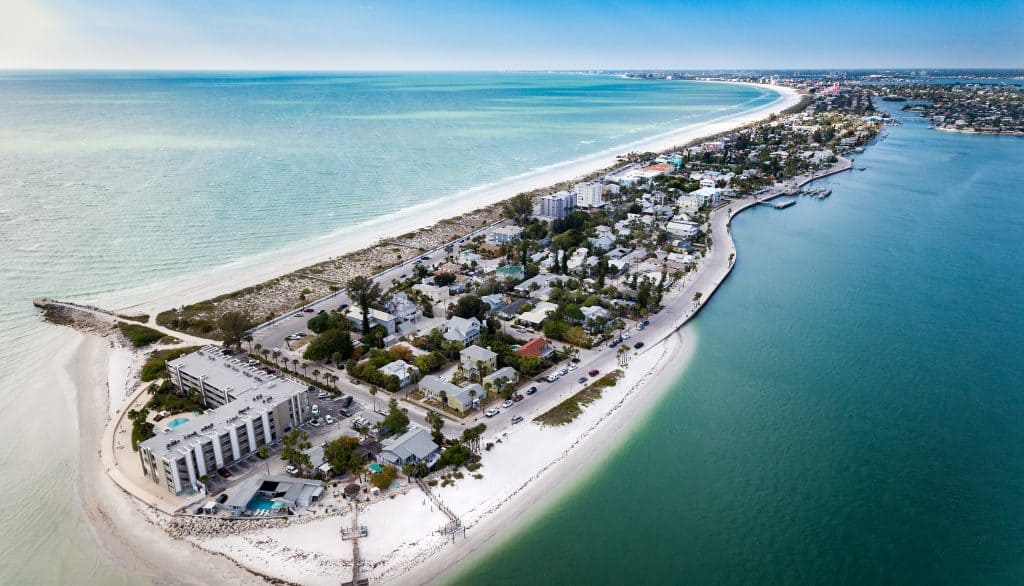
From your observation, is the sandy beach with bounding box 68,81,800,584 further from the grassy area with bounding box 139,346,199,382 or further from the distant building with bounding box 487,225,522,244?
the distant building with bounding box 487,225,522,244

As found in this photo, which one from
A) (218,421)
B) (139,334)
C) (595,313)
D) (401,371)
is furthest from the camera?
(595,313)

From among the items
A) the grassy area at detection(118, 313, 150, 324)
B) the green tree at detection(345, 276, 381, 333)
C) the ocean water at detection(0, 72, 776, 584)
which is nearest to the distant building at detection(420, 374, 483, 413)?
the green tree at detection(345, 276, 381, 333)

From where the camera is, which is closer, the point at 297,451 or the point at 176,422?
the point at 297,451

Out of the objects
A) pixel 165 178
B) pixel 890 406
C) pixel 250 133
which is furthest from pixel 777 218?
pixel 250 133

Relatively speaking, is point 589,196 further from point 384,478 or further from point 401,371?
point 384,478

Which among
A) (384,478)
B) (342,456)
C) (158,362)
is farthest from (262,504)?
(158,362)

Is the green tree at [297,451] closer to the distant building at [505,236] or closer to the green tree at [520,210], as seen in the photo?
the distant building at [505,236]

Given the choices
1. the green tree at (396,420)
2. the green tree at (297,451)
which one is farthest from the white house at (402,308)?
the green tree at (297,451)

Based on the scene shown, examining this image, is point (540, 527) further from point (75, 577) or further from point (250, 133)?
point (250, 133)
